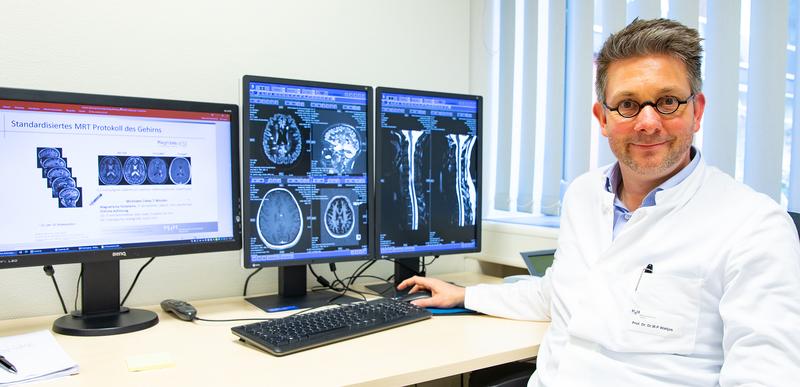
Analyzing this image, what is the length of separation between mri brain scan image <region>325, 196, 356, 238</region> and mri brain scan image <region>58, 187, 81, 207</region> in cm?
62

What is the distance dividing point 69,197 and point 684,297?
1309 mm

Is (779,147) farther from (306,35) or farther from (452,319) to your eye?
(306,35)

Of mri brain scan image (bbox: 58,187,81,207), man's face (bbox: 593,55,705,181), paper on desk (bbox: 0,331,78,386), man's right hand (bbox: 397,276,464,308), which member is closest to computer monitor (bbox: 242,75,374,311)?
man's right hand (bbox: 397,276,464,308)

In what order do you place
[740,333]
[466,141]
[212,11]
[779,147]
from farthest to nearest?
[466,141] < [212,11] < [779,147] < [740,333]

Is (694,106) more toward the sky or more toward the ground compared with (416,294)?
more toward the sky

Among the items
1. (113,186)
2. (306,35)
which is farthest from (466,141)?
(113,186)

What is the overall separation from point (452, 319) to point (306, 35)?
102 centimetres

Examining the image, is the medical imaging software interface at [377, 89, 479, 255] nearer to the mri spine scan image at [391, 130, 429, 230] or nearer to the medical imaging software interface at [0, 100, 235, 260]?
the mri spine scan image at [391, 130, 429, 230]

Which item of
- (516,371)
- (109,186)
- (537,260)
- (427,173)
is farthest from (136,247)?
(537,260)

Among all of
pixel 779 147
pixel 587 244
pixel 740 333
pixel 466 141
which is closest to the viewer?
pixel 740 333

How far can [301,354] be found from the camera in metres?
1.23

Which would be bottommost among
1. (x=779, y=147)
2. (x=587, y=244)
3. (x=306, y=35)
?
(x=587, y=244)

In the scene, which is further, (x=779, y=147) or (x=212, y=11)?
(x=212, y=11)

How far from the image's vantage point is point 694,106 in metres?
1.25
